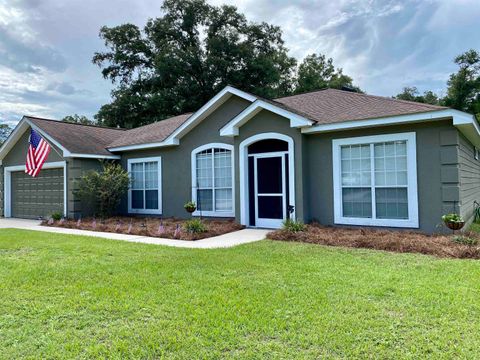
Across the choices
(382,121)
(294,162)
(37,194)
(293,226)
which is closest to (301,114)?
(294,162)

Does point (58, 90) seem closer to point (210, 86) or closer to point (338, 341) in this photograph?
point (210, 86)

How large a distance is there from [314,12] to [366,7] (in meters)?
2.26

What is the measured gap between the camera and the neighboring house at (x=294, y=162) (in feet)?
29.7

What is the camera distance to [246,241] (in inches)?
Result: 356

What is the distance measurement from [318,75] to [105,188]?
3021 cm

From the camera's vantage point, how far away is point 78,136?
1606 cm

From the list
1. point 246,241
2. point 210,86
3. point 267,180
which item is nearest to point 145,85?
point 210,86

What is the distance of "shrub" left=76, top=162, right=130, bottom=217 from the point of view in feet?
45.1

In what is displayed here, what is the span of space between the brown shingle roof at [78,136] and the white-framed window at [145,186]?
1671 mm

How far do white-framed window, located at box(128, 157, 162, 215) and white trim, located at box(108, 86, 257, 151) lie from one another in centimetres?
95

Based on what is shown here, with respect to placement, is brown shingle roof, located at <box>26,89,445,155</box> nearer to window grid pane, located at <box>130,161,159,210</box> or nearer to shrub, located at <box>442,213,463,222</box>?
window grid pane, located at <box>130,161,159,210</box>

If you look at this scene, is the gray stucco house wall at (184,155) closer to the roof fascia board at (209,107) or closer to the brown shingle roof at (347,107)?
the roof fascia board at (209,107)

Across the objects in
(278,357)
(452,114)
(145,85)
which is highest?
(145,85)

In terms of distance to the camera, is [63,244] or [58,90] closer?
[63,244]
